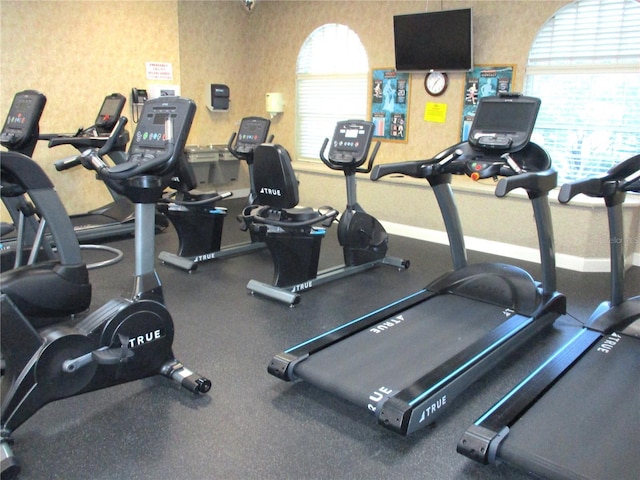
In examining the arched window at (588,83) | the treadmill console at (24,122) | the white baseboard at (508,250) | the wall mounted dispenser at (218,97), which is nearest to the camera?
the treadmill console at (24,122)

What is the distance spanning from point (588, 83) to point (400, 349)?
3693mm

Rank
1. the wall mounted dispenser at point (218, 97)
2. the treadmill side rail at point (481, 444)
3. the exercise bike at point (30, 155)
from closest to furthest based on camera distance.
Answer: the treadmill side rail at point (481, 444) < the exercise bike at point (30, 155) < the wall mounted dispenser at point (218, 97)

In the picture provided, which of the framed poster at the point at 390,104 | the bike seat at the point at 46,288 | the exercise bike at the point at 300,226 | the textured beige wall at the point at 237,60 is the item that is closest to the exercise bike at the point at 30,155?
the bike seat at the point at 46,288

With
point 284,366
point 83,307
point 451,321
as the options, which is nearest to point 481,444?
point 284,366

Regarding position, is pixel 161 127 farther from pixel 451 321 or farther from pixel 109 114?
pixel 109 114

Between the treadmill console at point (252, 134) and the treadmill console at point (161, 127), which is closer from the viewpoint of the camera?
the treadmill console at point (161, 127)

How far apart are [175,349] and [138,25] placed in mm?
4916

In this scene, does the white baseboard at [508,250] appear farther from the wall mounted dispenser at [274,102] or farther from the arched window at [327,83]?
the wall mounted dispenser at [274,102]

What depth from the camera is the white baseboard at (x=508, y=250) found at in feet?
16.2

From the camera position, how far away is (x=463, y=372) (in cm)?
265

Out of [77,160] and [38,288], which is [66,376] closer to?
[38,288]

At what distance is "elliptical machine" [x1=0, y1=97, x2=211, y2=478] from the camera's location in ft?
7.07

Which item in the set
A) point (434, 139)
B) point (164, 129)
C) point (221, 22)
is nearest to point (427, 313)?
point (164, 129)

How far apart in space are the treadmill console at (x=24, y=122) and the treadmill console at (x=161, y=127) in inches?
72.3
